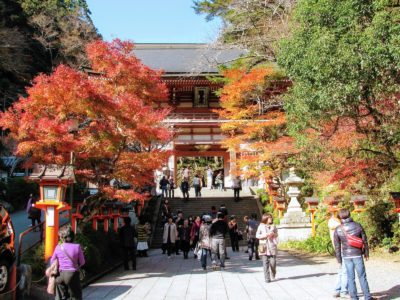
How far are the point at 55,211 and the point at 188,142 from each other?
20.7m

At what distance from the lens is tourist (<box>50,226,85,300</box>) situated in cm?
590

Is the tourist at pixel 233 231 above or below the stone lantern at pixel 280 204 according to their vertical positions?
below

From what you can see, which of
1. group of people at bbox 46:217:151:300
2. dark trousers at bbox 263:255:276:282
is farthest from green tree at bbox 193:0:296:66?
group of people at bbox 46:217:151:300

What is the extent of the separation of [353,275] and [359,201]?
732 cm

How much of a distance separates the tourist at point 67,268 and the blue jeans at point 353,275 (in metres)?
3.85

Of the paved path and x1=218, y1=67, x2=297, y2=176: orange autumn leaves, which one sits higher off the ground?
x1=218, y1=67, x2=297, y2=176: orange autumn leaves

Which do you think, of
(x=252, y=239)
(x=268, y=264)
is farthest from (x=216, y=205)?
(x=268, y=264)

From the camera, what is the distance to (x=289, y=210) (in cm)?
1720

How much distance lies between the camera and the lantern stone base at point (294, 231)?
1656 cm

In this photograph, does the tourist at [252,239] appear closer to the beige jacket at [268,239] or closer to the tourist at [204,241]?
the tourist at [204,241]

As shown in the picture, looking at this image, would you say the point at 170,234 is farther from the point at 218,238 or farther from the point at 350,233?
the point at 350,233

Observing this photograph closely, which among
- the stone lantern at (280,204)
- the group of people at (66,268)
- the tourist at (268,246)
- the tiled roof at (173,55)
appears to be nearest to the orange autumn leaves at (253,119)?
the stone lantern at (280,204)

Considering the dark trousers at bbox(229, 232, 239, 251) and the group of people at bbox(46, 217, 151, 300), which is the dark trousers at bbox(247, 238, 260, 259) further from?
the group of people at bbox(46, 217, 151, 300)

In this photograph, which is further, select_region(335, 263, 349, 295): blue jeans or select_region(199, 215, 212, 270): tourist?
select_region(199, 215, 212, 270): tourist
